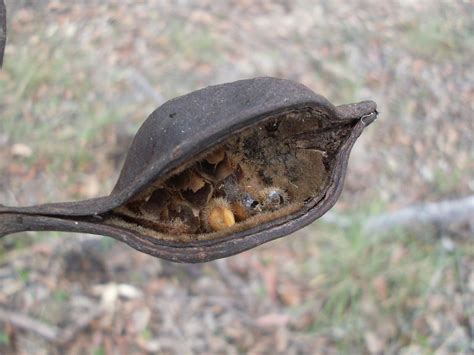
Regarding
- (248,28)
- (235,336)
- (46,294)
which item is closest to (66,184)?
(46,294)

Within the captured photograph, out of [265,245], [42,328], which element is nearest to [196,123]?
[42,328]

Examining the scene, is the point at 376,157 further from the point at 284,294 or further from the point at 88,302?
the point at 88,302

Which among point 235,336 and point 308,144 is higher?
point 308,144

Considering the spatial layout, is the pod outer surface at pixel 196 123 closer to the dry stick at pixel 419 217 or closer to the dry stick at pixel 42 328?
the dry stick at pixel 42 328

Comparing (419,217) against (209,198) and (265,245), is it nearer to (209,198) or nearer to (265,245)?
(265,245)

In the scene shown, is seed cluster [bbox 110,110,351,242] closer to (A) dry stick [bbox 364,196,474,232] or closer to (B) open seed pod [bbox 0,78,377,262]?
(B) open seed pod [bbox 0,78,377,262]

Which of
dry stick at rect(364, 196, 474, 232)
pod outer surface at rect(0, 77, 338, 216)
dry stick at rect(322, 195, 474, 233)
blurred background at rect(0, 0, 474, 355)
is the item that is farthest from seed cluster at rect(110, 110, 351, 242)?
dry stick at rect(364, 196, 474, 232)
